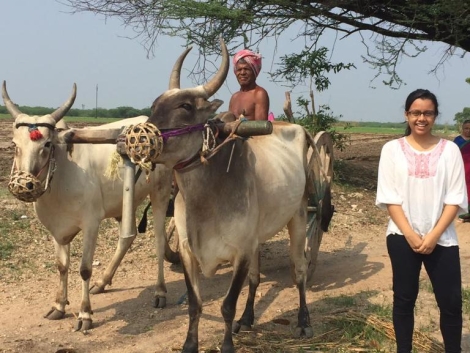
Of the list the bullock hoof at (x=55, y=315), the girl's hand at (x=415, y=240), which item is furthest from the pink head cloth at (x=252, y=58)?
the bullock hoof at (x=55, y=315)

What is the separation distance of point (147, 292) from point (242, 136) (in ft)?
9.30

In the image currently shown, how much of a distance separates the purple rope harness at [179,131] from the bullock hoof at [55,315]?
99.5 inches

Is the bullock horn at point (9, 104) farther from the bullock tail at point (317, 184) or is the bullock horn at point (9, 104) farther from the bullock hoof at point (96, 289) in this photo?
the bullock tail at point (317, 184)

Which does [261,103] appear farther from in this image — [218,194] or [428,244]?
[428,244]

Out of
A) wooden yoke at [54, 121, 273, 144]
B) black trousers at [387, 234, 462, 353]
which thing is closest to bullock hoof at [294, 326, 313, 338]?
black trousers at [387, 234, 462, 353]

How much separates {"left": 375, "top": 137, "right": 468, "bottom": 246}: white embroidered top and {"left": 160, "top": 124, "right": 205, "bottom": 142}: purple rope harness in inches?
48.4

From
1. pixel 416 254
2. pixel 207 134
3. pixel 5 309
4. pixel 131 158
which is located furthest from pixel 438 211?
pixel 5 309

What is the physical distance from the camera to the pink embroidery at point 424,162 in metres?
3.37

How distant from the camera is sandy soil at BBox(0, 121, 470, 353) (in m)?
4.82

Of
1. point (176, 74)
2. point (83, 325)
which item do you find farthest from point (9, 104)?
point (83, 325)

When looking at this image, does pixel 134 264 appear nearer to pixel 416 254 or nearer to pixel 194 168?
pixel 194 168

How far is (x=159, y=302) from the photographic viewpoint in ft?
18.9

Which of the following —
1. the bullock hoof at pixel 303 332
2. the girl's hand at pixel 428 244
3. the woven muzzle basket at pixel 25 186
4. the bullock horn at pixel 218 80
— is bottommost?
the bullock hoof at pixel 303 332

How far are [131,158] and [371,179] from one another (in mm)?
9973
